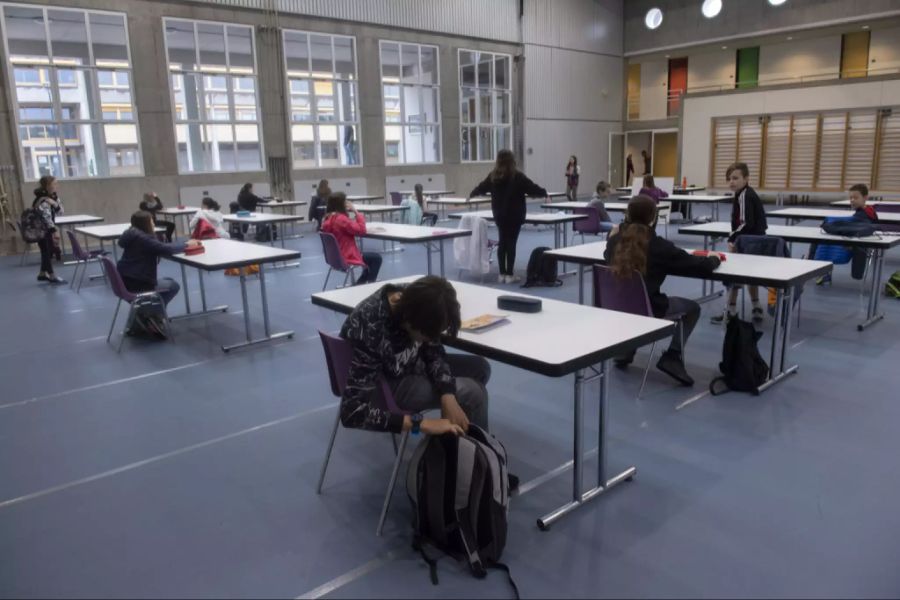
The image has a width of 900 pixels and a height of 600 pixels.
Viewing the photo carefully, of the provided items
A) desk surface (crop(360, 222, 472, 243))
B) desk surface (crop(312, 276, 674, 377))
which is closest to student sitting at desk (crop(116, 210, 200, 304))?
desk surface (crop(360, 222, 472, 243))

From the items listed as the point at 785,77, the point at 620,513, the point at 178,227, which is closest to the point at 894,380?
the point at 620,513

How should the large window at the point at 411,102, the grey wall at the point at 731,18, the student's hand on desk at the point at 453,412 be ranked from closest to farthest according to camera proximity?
the student's hand on desk at the point at 453,412, the large window at the point at 411,102, the grey wall at the point at 731,18

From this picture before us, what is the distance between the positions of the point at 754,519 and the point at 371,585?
1.46 metres

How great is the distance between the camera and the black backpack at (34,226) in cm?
781

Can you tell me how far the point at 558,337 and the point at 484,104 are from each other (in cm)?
1616

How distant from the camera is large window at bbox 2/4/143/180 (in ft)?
35.8

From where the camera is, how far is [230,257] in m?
5.03

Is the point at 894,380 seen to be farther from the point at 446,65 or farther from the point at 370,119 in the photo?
the point at 446,65

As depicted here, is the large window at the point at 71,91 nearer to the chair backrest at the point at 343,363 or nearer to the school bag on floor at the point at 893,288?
the chair backrest at the point at 343,363

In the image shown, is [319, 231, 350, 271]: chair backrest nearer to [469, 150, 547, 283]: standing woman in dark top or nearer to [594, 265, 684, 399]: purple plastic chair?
[469, 150, 547, 283]: standing woman in dark top

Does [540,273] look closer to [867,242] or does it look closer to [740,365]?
[867,242]

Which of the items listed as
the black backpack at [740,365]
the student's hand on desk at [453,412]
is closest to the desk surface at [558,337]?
the student's hand on desk at [453,412]

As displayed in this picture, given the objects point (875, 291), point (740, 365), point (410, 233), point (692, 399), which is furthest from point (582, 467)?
point (410, 233)

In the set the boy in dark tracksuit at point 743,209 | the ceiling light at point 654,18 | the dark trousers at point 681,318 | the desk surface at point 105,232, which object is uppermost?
the ceiling light at point 654,18
